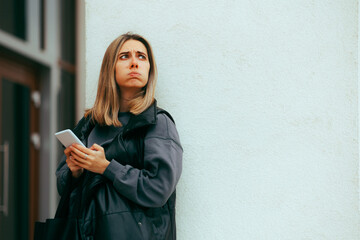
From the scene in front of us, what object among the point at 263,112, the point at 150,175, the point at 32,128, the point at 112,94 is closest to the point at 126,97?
the point at 112,94

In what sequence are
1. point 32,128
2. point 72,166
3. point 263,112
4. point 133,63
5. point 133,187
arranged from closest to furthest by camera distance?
point 133,187
point 72,166
point 133,63
point 263,112
point 32,128

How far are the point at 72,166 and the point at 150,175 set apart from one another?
14.8 inches

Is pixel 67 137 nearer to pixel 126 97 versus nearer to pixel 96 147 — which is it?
pixel 96 147

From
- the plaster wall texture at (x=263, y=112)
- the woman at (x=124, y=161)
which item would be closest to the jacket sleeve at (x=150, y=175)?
the woman at (x=124, y=161)

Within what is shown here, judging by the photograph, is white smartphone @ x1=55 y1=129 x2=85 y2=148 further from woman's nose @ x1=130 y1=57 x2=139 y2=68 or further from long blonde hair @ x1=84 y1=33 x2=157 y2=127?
woman's nose @ x1=130 y1=57 x2=139 y2=68

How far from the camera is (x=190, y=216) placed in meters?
2.11

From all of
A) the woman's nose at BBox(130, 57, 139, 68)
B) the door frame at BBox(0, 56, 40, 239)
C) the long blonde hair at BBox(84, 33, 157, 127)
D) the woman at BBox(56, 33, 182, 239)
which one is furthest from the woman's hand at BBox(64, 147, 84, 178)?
the door frame at BBox(0, 56, 40, 239)

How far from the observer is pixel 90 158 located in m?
1.67

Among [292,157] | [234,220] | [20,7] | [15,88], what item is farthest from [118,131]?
[20,7]

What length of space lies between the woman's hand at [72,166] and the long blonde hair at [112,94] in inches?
9.0

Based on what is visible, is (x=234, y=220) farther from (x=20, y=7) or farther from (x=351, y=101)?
(x=20, y=7)

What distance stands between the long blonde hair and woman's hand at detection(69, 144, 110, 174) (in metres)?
0.21

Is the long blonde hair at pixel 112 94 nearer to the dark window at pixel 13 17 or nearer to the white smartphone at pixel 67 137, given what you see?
the white smartphone at pixel 67 137

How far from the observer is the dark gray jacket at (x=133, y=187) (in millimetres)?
1634
